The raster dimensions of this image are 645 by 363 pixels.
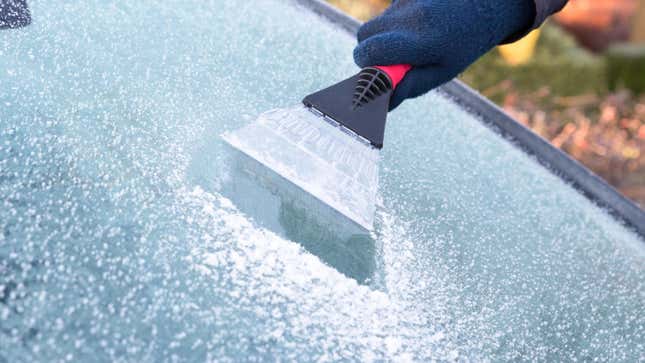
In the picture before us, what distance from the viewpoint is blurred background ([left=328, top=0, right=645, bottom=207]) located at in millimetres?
4574

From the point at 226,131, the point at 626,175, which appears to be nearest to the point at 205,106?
the point at 226,131

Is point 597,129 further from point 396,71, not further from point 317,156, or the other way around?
point 317,156

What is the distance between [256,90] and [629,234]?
0.71 metres

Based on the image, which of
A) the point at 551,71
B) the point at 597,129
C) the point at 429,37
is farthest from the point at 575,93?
the point at 429,37

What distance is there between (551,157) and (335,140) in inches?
23.0

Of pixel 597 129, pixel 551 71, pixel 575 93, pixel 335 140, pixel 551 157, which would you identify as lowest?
pixel 575 93

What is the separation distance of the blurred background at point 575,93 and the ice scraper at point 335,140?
3.38 m

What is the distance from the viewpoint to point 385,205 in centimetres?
94

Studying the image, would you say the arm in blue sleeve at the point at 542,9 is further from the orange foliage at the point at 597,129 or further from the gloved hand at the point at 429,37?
the orange foliage at the point at 597,129

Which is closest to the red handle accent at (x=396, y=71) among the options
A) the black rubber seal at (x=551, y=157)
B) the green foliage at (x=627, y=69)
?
the black rubber seal at (x=551, y=157)

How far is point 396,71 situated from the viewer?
101cm

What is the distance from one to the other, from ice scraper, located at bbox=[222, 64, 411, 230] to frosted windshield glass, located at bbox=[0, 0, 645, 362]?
0.03 m

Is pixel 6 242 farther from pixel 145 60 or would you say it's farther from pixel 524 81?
pixel 524 81

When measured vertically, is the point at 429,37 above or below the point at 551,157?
above
